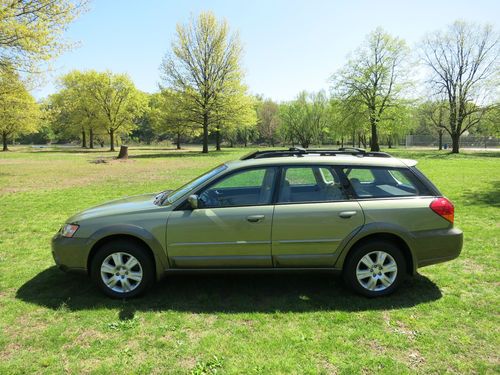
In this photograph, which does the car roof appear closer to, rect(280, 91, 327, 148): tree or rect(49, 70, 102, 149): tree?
rect(49, 70, 102, 149): tree

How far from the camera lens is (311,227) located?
4133 millimetres

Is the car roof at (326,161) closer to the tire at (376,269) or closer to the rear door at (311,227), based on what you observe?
the rear door at (311,227)

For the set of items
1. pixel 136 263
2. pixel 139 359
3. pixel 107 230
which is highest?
pixel 107 230

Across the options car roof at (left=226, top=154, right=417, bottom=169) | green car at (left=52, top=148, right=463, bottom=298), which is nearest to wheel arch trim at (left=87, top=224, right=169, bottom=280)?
green car at (left=52, top=148, right=463, bottom=298)

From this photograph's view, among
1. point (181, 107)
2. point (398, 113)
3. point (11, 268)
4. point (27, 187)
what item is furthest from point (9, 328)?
point (398, 113)

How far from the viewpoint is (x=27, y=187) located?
1408 centimetres

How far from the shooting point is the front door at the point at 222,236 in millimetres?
4137

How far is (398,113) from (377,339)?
138ft

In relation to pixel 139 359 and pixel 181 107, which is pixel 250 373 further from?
pixel 181 107

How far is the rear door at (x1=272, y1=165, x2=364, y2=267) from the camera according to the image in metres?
4.13

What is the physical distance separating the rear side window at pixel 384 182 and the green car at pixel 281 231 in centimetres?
1

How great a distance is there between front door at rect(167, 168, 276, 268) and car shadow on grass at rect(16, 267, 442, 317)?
0.32 metres

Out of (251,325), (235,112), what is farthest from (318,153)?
(235,112)

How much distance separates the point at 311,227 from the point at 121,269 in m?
2.29
